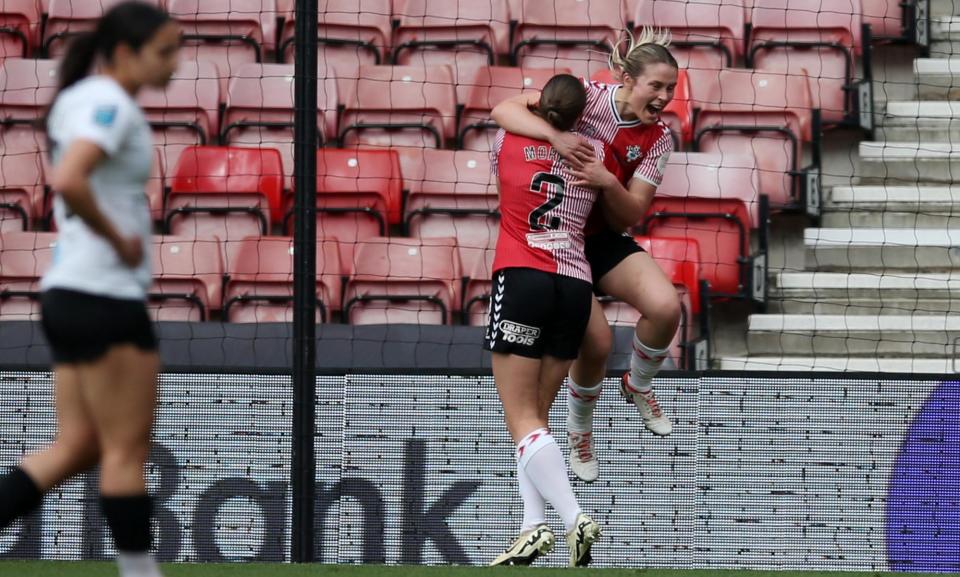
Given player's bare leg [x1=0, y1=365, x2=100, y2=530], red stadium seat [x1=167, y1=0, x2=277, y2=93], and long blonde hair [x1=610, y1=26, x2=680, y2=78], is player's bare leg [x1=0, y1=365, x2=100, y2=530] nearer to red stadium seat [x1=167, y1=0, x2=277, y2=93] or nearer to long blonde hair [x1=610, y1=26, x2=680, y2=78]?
long blonde hair [x1=610, y1=26, x2=680, y2=78]

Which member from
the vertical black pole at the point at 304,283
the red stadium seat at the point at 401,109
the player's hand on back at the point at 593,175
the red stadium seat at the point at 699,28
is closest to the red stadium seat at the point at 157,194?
the red stadium seat at the point at 401,109

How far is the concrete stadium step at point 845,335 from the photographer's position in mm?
7750

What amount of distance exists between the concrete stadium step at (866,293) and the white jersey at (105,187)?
523 centimetres

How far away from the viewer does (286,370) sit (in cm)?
611

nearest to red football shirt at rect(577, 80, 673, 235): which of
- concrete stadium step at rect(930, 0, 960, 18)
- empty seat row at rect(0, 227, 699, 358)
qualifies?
empty seat row at rect(0, 227, 699, 358)

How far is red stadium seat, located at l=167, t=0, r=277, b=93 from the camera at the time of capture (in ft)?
31.1

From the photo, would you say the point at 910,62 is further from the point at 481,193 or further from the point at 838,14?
the point at 481,193

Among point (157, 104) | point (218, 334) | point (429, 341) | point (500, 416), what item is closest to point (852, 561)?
point (500, 416)

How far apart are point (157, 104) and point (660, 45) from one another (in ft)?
14.5

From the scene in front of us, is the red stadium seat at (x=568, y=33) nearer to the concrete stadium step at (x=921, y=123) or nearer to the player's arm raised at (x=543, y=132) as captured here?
the concrete stadium step at (x=921, y=123)

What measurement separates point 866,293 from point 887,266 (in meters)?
0.30

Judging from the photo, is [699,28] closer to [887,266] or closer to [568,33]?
[568,33]

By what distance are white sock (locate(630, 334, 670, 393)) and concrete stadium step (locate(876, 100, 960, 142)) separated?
4191 millimetres

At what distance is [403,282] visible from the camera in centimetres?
745
